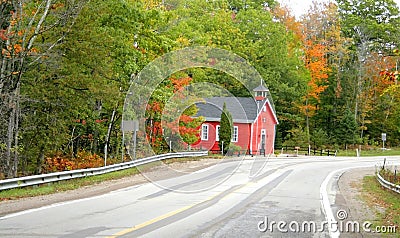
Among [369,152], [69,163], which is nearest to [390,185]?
[69,163]

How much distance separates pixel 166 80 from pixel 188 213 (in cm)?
1823

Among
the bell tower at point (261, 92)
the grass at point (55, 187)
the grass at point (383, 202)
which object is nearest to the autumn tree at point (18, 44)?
the grass at point (55, 187)

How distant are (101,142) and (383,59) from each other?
1554 inches

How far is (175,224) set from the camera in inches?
399

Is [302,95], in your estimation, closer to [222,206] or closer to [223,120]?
[223,120]

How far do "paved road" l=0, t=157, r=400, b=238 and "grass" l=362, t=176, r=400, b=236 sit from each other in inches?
45.9

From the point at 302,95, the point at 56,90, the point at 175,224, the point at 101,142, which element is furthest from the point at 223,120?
the point at 175,224

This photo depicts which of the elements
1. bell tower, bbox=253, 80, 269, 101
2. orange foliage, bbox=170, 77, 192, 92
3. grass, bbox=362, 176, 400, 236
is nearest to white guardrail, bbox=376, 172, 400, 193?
grass, bbox=362, 176, 400, 236

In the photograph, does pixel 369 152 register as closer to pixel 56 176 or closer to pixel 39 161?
pixel 39 161

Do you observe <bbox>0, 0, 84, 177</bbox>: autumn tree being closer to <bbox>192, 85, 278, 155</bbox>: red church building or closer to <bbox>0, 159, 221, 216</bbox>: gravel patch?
<bbox>0, 159, 221, 216</bbox>: gravel patch

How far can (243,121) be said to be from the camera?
4369cm

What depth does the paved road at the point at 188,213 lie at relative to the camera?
9320mm

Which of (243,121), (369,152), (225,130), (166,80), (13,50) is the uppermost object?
(166,80)

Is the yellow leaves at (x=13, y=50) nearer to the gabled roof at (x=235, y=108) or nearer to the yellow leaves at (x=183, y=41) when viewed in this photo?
the yellow leaves at (x=183, y=41)
